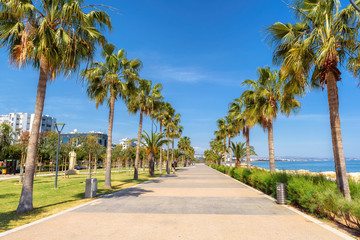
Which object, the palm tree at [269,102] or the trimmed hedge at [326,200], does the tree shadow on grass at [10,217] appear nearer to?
the trimmed hedge at [326,200]

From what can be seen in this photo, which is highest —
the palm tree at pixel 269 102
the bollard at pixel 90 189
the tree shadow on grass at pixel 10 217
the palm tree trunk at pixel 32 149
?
the palm tree at pixel 269 102

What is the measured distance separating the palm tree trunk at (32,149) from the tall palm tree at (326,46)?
971 centimetres

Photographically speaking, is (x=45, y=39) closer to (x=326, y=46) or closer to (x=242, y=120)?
(x=326, y=46)

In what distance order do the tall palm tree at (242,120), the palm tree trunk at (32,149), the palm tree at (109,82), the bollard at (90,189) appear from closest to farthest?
the palm tree trunk at (32,149)
the bollard at (90,189)
the palm tree at (109,82)
the tall palm tree at (242,120)

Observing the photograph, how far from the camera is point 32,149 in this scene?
848cm

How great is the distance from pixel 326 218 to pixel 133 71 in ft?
51.7

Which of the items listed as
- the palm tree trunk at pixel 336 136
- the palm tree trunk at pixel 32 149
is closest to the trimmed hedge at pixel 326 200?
the palm tree trunk at pixel 336 136

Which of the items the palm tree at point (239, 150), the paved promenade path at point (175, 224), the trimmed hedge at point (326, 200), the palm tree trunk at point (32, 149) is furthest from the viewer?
the palm tree at point (239, 150)

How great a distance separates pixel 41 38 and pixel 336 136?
37.9 ft

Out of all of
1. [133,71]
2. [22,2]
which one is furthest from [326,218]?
[133,71]

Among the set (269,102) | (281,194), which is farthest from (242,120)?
(281,194)

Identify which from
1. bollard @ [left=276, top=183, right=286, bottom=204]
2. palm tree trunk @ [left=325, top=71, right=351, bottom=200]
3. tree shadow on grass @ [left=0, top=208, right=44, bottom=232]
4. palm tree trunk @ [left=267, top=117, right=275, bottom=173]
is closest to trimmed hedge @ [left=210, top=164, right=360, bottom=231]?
bollard @ [left=276, top=183, right=286, bottom=204]

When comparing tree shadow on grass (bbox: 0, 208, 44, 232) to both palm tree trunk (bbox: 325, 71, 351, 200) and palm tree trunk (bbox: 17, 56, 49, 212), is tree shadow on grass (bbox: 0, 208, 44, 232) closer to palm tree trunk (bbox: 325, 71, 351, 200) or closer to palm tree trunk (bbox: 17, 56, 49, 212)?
palm tree trunk (bbox: 17, 56, 49, 212)

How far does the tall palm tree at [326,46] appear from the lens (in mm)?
8086
